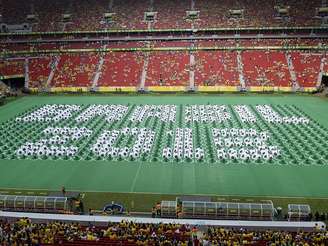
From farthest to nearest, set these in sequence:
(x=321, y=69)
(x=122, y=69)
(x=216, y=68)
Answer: (x=122, y=69)
(x=216, y=68)
(x=321, y=69)

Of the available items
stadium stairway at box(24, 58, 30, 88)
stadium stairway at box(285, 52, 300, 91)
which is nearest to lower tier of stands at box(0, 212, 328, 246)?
stadium stairway at box(285, 52, 300, 91)

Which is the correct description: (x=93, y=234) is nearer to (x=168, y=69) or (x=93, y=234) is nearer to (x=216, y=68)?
(x=168, y=69)

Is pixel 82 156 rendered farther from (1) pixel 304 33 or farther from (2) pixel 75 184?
(1) pixel 304 33

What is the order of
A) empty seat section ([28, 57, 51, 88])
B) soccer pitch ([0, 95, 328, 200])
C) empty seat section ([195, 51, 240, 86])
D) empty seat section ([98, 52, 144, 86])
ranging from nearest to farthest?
soccer pitch ([0, 95, 328, 200]), empty seat section ([195, 51, 240, 86]), empty seat section ([98, 52, 144, 86]), empty seat section ([28, 57, 51, 88])

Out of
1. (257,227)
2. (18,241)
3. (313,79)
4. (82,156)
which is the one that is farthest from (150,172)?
(313,79)

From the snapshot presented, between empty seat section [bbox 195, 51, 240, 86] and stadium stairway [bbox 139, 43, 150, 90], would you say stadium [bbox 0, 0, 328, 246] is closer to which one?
stadium stairway [bbox 139, 43, 150, 90]

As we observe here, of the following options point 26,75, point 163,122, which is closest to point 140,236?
point 163,122

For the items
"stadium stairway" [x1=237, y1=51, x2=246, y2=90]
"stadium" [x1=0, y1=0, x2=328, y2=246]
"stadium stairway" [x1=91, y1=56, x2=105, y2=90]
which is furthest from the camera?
"stadium stairway" [x1=91, y1=56, x2=105, y2=90]

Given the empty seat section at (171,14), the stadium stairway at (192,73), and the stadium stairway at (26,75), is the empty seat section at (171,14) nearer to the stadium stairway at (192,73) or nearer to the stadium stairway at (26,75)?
the stadium stairway at (192,73)
